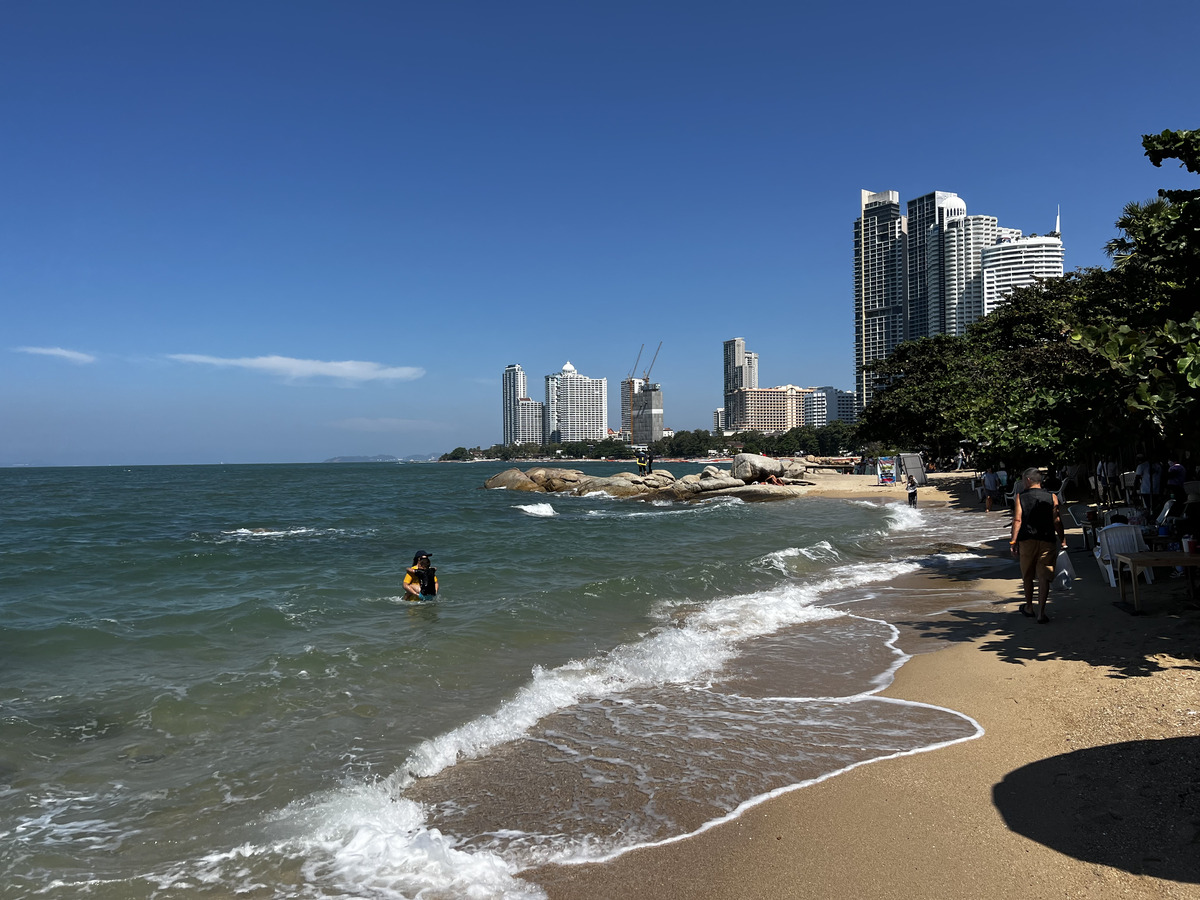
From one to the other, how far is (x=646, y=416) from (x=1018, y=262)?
321 ft

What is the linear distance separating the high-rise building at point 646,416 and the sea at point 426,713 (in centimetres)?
14680

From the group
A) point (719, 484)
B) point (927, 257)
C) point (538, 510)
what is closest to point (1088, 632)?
point (538, 510)

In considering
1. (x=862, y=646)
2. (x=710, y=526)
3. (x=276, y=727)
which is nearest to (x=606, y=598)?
(x=862, y=646)

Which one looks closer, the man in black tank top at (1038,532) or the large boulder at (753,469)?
the man in black tank top at (1038,532)

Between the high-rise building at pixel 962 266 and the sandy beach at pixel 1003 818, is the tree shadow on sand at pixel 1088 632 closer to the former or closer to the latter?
the sandy beach at pixel 1003 818

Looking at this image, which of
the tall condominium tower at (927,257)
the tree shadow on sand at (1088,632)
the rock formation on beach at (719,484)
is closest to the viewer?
the tree shadow on sand at (1088,632)

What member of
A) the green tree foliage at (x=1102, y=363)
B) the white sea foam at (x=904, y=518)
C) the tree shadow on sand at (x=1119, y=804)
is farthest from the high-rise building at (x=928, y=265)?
the tree shadow on sand at (x=1119, y=804)

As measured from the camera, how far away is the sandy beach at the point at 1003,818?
3521mm

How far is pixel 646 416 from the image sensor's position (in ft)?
571

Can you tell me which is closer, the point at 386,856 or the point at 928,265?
the point at 386,856

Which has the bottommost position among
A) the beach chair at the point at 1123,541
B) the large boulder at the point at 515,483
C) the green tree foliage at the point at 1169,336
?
the large boulder at the point at 515,483

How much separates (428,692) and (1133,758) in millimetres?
5963

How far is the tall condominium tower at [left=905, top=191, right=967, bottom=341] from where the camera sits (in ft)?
345

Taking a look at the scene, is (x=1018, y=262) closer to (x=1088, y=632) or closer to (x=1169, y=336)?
(x=1088, y=632)
